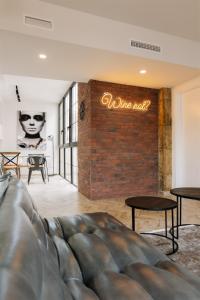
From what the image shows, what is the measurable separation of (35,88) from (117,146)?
463 cm

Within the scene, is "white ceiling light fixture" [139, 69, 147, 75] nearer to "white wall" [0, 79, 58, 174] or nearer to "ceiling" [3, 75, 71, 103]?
"ceiling" [3, 75, 71, 103]

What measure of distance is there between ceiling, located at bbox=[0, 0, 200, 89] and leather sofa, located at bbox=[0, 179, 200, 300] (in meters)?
2.38

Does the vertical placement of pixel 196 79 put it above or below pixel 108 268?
above

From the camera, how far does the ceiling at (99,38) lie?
2.99 meters

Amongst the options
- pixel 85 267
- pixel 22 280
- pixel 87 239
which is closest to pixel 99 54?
pixel 87 239

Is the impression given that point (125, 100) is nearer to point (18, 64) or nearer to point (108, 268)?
point (18, 64)

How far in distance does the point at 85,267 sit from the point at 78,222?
0.65 metres

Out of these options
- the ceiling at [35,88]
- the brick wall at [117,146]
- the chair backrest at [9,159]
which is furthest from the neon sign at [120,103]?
the chair backrest at [9,159]

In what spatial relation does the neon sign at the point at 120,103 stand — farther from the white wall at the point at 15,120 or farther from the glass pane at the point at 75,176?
the white wall at the point at 15,120

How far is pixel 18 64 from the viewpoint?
12.6ft

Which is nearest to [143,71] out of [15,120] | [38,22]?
[38,22]

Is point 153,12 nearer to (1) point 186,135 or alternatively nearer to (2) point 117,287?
(1) point 186,135

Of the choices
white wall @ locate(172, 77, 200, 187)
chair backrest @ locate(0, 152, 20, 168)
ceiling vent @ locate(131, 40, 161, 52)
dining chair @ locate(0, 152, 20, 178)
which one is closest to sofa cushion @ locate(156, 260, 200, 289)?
ceiling vent @ locate(131, 40, 161, 52)

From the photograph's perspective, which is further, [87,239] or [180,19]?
[180,19]
